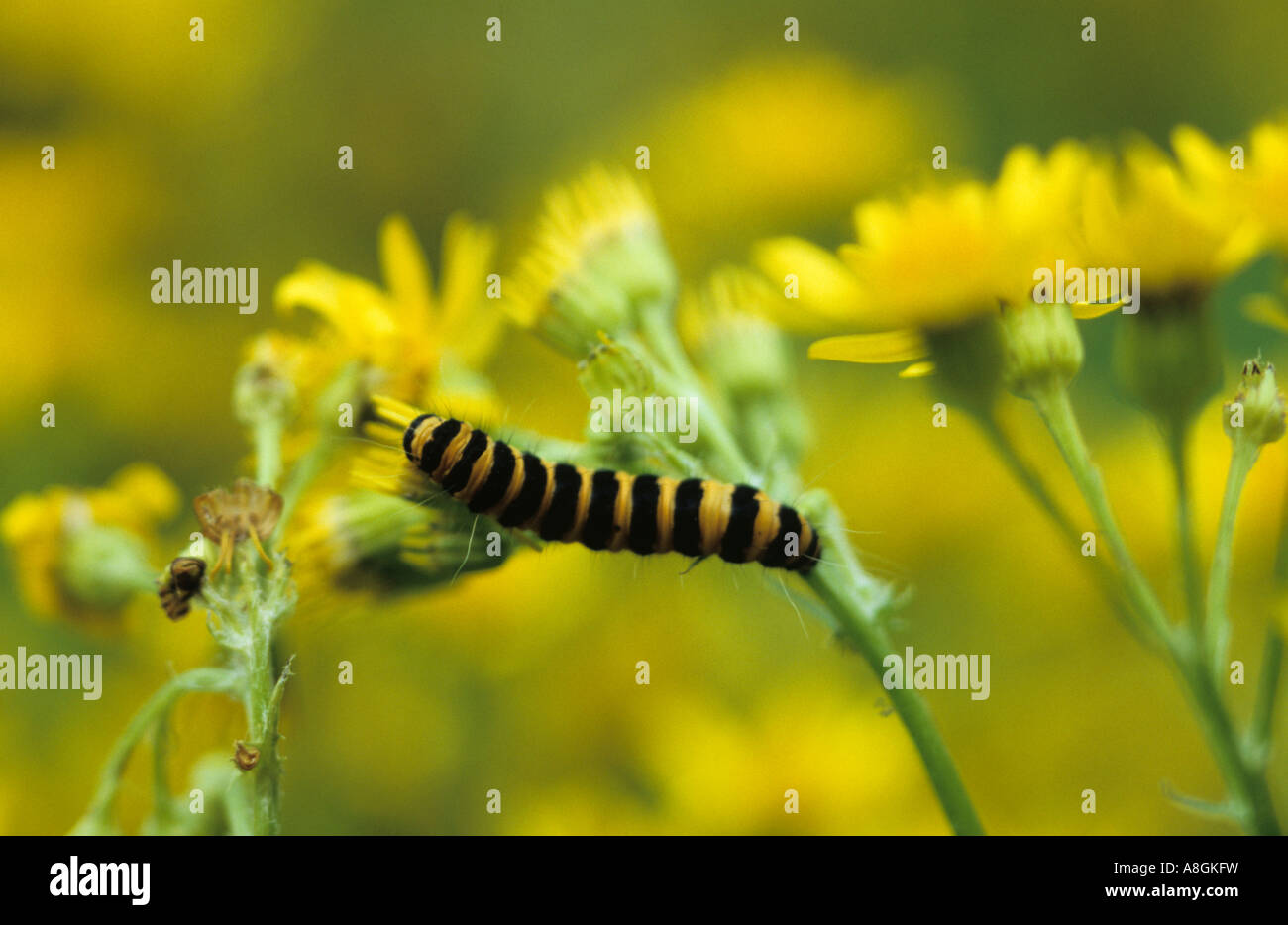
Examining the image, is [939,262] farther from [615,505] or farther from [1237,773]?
[1237,773]

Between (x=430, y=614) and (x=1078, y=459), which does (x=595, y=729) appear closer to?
(x=430, y=614)

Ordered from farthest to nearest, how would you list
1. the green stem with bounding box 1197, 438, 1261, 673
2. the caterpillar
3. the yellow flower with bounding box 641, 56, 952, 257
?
the yellow flower with bounding box 641, 56, 952, 257
the caterpillar
the green stem with bounding box 1197, 438, 1261, 673

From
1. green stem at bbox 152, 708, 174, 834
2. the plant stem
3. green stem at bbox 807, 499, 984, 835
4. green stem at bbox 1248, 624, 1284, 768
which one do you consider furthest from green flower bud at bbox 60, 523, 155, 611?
green stem at bbox 1248, 624, 1284, 768

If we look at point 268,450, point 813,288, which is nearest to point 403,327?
point 268,450

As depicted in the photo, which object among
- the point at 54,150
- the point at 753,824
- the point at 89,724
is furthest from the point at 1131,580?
the point at 54,150

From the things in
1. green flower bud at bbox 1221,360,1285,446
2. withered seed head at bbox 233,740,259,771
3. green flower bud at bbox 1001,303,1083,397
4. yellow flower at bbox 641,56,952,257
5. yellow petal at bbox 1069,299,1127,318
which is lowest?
withered seed head at bbox 233,740,259,771

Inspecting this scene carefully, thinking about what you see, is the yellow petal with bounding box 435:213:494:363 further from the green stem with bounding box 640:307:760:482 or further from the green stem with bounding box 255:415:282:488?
the green stem with bounding box 255:415:282:488
